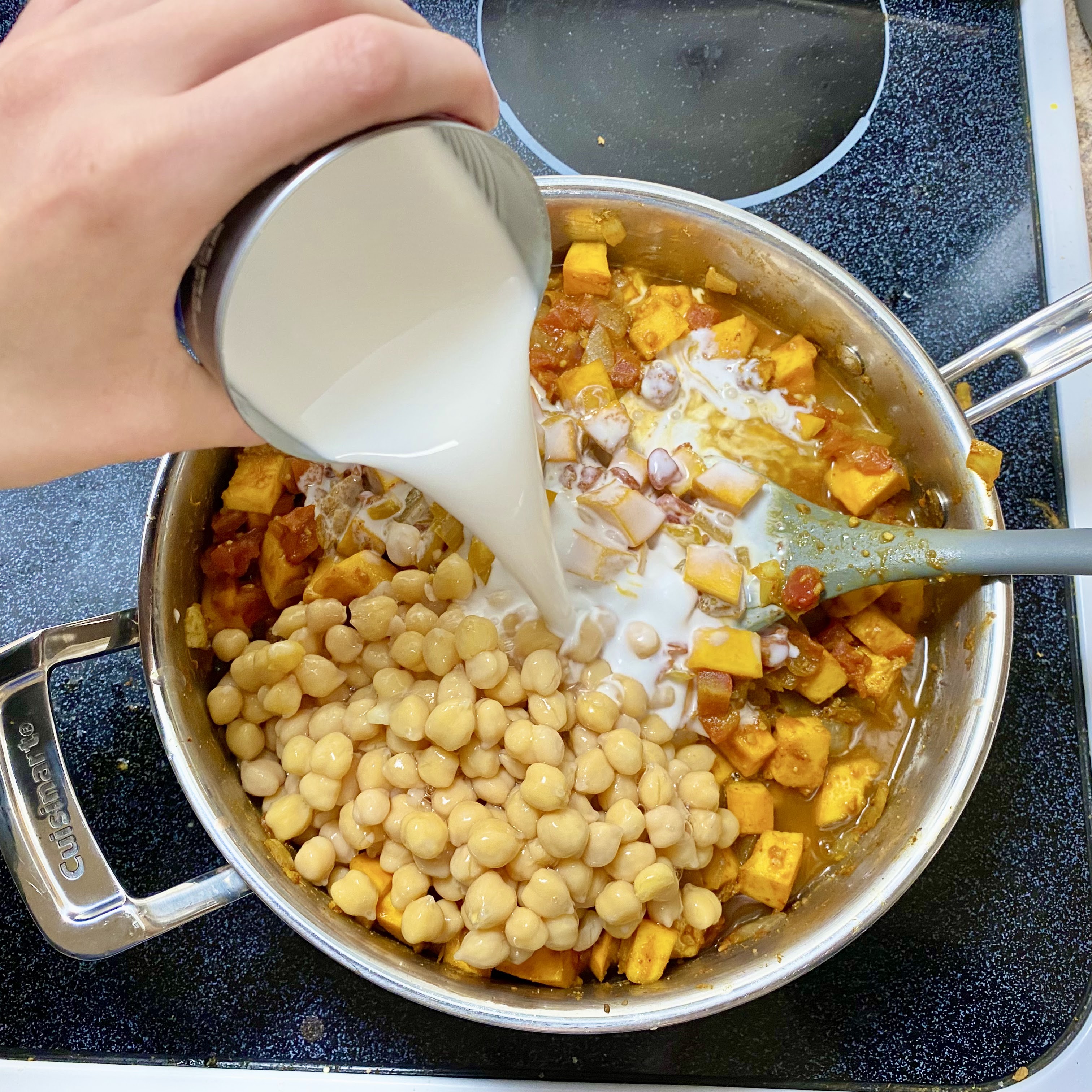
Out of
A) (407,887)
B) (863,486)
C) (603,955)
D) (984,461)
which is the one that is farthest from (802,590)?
(407,887)

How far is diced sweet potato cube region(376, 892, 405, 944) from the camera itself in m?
1.31

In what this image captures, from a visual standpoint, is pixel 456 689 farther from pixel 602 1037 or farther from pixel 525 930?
pixel 602 1037

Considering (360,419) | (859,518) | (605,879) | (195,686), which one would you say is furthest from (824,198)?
(195,686)

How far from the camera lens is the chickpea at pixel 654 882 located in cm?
127

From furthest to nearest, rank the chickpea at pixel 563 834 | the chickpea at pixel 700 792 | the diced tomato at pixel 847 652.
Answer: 1. the diced tomato at pixel 847 652
2. the chickpea at pixel 700 792
3. the chickpea at pixel 563 834

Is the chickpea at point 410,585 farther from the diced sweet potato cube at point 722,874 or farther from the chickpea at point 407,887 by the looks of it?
the diced sweet potato cube at point 722,874

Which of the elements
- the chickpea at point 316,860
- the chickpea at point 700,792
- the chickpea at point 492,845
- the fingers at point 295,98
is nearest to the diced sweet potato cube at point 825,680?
the chickpea at point 700,792

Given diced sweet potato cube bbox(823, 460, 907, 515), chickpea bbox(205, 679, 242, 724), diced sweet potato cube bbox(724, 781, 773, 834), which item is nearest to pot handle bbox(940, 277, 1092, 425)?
diced sweet potato cube bbox(823, 460, 907, 515)

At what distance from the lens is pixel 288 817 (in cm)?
135

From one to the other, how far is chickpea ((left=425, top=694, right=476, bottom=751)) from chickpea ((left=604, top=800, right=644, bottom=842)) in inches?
9.9

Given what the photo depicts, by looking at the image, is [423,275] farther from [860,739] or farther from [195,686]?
[860,739]

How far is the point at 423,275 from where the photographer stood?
105 centimetres

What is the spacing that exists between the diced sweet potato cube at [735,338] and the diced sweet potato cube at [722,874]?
2.86 ft

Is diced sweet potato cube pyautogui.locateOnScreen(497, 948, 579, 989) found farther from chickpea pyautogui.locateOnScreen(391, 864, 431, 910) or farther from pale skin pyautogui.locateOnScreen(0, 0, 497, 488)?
pale skin pyautogui.locateOnScreen(0, 0, 497, 488)
